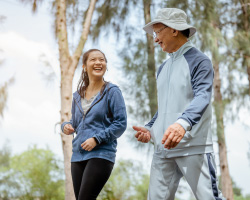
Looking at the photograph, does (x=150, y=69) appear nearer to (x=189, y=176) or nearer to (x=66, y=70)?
(x=66, y=70)

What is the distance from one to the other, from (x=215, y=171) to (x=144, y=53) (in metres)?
4.63

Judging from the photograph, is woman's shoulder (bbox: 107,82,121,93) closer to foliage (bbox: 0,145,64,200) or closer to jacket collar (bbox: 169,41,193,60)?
jacket collar (bbox: 169,41,193,60)

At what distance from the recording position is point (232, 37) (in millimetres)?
7258

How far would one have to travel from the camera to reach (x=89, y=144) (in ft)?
5.94

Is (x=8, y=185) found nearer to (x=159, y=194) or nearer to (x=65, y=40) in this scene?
(x=65, y=40)

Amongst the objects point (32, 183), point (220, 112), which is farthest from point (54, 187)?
point (220, 112)

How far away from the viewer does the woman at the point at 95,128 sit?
6.00 ft

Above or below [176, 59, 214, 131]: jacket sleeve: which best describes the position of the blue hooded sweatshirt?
below

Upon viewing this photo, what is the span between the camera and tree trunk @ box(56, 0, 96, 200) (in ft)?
14.4

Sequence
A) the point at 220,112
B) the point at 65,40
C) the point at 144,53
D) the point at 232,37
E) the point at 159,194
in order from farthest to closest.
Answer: the point at 232,37 → the point at 220,112 → the point at 144,53 → the point at 65,40 → the point at 159,194

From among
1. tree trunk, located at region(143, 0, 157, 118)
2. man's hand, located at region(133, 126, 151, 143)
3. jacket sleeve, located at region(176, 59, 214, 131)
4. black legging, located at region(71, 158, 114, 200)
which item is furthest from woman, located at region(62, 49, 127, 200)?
tree trunk, located at region(143, 0, 157, 118)

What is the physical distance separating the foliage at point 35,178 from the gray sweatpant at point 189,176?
23.4 feet

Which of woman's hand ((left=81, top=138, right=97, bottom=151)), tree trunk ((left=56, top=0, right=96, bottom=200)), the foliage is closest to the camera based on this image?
woman's hand ((left=81, top=138, right=97, bottom=151))

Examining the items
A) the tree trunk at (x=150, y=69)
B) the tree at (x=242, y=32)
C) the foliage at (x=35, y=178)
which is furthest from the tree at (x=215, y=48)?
the foliage at (x=35, y=178)
